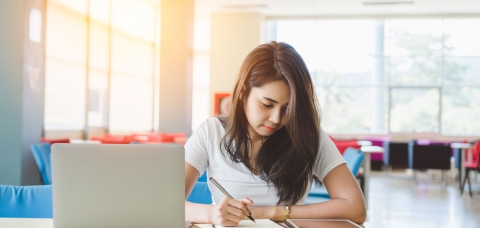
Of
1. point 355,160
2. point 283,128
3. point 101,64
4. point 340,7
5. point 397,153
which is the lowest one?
point 397,153

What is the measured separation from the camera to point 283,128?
1.92 metres

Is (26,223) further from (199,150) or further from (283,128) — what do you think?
(283,128)

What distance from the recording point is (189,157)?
1908mm

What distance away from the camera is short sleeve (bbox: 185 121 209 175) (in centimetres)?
191

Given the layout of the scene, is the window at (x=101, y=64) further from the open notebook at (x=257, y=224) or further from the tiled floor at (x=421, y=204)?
the open notebook at (x=257, y=224)

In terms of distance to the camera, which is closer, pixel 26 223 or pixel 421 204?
pixel 26 223

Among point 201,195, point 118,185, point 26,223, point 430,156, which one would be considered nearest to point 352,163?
point 201,195

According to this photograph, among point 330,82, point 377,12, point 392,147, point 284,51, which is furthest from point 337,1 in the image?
point 284,51

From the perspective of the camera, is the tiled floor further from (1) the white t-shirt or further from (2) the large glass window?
(1) the white t-shirt

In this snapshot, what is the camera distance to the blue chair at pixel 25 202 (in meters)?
1.96

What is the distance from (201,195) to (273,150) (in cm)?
49

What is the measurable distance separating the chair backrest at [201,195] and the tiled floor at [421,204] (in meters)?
3.36

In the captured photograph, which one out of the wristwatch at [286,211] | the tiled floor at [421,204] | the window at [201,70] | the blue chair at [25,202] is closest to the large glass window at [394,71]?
the window at [201,70]

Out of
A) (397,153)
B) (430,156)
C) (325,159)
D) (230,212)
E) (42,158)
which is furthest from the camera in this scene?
(397,153)
